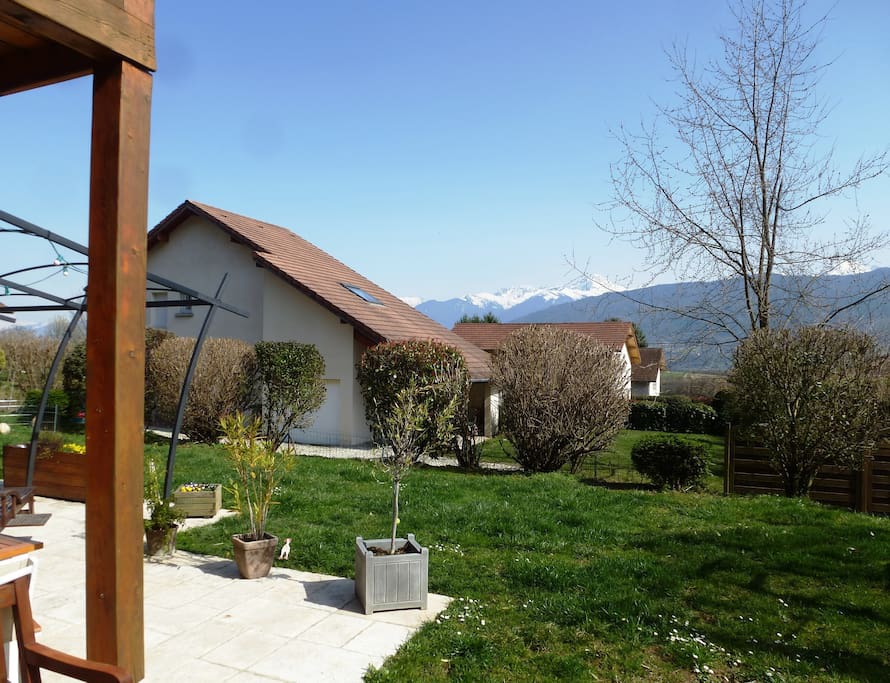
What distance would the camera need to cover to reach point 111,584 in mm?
2857

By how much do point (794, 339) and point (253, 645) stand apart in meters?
9.28

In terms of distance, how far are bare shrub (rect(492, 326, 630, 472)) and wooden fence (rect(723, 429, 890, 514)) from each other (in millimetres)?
2208

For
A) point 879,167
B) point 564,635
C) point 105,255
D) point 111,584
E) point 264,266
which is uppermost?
point 879,167

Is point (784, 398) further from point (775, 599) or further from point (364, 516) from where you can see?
point (364, 516)

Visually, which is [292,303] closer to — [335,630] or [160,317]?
[160,317]

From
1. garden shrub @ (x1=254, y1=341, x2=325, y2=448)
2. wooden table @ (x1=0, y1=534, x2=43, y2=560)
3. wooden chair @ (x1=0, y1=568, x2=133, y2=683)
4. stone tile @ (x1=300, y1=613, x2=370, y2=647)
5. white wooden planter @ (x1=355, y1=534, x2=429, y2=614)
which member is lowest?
stone tile @ (x1=300, y1=613, x2=370, y2=647)

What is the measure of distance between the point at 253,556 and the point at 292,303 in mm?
12516

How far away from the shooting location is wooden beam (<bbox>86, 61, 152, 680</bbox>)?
9.32ft

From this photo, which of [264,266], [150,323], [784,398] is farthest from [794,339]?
[150,323]

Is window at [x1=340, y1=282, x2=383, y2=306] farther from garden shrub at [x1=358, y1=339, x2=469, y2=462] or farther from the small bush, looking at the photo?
the small bush

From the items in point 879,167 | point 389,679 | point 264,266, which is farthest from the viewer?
point 264,266

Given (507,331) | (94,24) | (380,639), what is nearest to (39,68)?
(94,24)

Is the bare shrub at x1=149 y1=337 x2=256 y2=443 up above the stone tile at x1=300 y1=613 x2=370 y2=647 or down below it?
above

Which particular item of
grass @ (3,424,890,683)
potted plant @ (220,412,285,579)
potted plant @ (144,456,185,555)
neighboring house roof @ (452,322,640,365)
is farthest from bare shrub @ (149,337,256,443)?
neighboring house roof @ (452,322,640,365)
